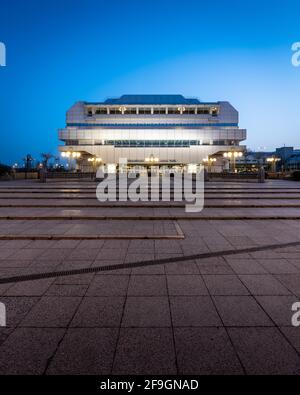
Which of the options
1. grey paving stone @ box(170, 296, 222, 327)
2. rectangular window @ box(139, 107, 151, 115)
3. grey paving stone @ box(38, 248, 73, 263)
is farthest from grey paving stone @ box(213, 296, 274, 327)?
rectangular window @ box(139, 107, 151, 115)

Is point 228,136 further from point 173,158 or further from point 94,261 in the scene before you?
point 94,261

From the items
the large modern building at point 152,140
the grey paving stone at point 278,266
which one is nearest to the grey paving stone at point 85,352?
the grey paving stone at point 278,266

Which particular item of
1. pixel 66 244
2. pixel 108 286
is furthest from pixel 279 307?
pixel 66 244

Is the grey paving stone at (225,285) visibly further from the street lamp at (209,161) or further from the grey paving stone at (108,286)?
the street lamp at (209,161)

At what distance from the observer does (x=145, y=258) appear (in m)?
6.26

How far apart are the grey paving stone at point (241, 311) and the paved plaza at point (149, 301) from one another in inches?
0.6

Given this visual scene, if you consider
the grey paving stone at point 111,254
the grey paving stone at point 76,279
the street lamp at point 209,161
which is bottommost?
the grey paving stone at point 76,279

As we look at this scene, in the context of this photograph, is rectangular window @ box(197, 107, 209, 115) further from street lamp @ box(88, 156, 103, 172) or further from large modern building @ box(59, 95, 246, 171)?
street lamp @ box(88, 156, 103, 172)

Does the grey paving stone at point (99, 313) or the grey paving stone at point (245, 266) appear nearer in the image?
the grey paving stone at point (99, 313)

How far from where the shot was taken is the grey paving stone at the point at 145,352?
9.07 feet

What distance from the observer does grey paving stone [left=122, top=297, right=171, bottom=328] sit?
360 centimetres

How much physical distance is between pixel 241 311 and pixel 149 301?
1.36 meters

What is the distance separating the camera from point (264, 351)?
3.02 meters
